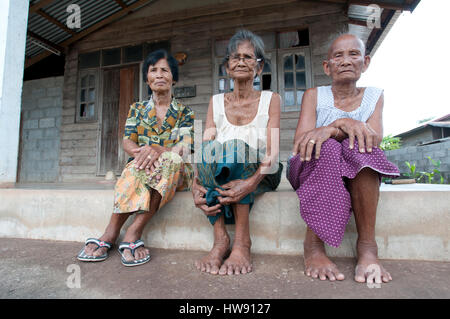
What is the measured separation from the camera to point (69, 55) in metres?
5.49

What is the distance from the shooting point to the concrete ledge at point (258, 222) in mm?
1435

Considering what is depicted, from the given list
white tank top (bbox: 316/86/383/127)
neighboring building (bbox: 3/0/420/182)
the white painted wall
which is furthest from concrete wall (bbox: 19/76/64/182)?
white tank top (bbox: 316/86/383/127)

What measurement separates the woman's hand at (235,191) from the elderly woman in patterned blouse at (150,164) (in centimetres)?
37

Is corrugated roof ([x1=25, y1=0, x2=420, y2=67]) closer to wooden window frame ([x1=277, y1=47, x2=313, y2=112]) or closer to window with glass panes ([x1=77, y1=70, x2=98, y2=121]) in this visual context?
window with glass panes ([x1=77, y1=70, x2=98, y2=121])

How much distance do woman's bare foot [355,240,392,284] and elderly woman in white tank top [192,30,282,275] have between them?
51 cm

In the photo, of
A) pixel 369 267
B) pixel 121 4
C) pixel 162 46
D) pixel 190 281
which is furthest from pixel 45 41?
pixel 369 267

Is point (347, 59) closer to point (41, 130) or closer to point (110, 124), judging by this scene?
point (110, 124)

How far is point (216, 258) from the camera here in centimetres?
137

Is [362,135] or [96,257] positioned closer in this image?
[362,135]

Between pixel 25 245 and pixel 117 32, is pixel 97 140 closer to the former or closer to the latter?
pixel 117 32

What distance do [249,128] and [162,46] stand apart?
398cm

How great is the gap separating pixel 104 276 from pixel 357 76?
1716 mm

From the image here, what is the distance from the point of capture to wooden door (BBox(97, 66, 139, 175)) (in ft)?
16.5

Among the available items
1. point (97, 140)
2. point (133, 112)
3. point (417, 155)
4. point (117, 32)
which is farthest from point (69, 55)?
point (417, 155)
